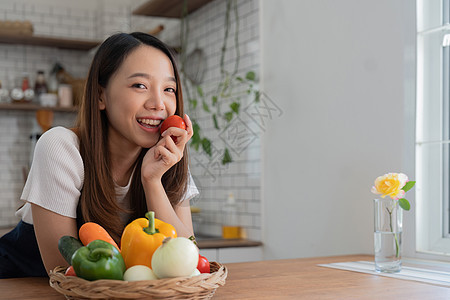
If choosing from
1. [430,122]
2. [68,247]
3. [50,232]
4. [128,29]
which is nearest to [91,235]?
[68,247]

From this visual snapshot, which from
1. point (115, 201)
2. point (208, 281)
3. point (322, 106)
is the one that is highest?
point (322, 106)

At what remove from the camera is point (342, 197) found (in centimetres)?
255

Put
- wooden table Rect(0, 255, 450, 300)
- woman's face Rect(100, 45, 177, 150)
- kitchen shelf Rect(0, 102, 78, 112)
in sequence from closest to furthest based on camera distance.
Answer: wooden table Rect(0, 255, 450, 300), woman's face Rect(100, 45, 177, 150), kitchen shelf Rect(0, 102, 78, 112)

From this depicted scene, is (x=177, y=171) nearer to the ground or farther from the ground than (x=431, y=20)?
nearer to the ground

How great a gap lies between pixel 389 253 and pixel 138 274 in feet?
3.12

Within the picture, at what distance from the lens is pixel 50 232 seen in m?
1.58

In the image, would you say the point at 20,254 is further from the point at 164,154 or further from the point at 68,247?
the point at 68,247

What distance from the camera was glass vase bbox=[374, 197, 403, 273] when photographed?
1.77 meters

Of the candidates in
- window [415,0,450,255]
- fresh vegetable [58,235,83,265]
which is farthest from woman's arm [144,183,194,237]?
window [415,0,450,255]

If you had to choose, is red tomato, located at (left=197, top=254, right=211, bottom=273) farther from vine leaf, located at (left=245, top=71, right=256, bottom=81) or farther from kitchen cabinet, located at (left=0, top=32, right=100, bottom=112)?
kitchen cabinet, located at (left=0, top=32, right=100, bottom=112)

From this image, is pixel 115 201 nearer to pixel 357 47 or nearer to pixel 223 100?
pixel 357 47

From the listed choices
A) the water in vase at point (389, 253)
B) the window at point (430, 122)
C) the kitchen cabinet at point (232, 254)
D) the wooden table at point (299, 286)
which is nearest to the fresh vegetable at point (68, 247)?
the wooden table at point (299, 286)

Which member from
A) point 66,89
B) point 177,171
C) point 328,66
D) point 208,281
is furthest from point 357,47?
point 66,89

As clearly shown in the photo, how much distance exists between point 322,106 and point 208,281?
170 cm
